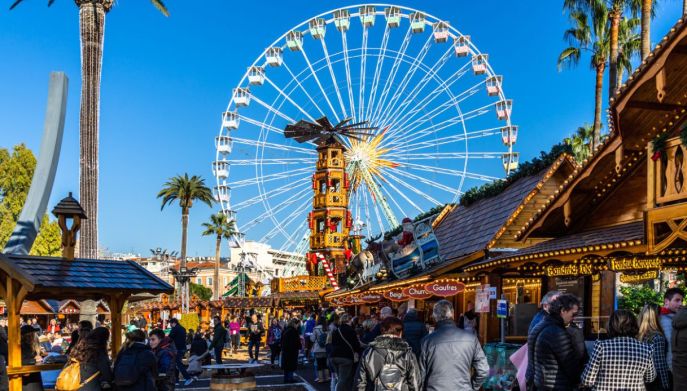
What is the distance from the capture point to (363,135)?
135 feet

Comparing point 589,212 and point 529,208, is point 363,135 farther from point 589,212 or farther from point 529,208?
point 589,212

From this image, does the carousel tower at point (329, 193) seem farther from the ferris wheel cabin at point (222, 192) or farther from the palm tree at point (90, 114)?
the palm tree at point (90, 114)

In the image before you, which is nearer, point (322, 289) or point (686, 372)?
point (686, 372)

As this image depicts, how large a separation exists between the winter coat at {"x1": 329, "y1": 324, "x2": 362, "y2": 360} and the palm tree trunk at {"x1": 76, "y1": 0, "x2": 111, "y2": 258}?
1462cm

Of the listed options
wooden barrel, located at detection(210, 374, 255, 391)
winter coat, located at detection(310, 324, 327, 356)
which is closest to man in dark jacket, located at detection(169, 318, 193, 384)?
winter coat, located at detection(310, 324, 327, 356)

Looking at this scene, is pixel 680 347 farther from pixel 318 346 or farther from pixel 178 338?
pixel 178 338

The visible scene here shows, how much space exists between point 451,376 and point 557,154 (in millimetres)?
12350

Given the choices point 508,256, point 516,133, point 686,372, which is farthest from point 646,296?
point 516,133

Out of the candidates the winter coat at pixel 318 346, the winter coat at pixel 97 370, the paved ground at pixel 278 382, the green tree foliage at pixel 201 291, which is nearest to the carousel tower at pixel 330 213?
the paved ground at pixel 278 382

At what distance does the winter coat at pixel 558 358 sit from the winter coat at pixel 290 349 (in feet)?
39.7

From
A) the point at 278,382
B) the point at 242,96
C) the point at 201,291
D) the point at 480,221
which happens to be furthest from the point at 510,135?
the point at 201,291

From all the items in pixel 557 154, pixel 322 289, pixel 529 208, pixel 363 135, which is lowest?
pixel 322 289

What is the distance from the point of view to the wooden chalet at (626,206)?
985cm

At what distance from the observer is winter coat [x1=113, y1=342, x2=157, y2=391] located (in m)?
8.00
